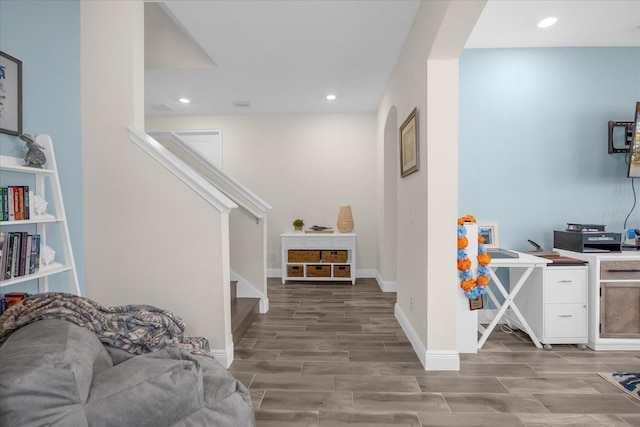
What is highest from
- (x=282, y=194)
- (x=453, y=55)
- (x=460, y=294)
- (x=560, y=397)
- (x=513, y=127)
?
(x=453, y=55)

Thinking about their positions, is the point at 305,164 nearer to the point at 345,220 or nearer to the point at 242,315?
the point at 345,220

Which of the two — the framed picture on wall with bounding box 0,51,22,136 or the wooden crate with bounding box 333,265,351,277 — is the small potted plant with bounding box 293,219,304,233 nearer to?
the wooden crate with bounding box 333,265,351,277

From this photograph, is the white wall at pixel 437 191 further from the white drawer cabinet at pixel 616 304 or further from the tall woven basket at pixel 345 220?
the tall woven basket at pixel 345 220

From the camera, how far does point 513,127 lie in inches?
140

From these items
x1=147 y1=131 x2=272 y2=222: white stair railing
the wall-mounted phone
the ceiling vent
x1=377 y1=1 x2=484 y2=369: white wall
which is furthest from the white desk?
the ceiling vent

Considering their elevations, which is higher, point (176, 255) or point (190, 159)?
point (190, 159)

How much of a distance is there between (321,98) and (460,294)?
10.9 feet

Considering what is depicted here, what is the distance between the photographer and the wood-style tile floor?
201 centimetres

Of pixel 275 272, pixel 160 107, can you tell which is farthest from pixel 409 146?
pixel 160 107

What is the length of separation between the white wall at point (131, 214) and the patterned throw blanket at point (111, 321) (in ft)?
1.00

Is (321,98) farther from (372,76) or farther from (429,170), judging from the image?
(429,170)

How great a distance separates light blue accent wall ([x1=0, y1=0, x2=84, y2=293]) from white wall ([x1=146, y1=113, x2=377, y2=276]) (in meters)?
3.42

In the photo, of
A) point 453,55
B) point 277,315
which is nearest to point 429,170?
point 453,55

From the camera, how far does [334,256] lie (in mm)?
5430
